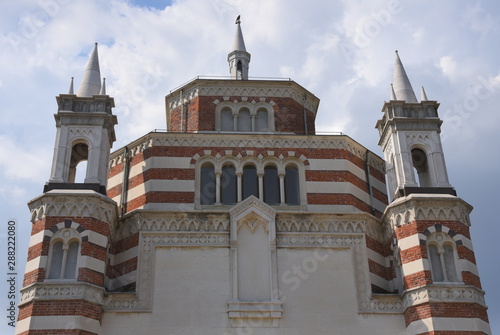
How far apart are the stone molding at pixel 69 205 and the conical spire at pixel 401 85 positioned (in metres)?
13.9

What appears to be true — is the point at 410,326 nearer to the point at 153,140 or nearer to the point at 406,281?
the point at 406,281

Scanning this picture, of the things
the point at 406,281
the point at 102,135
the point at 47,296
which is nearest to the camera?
the point at 47,296

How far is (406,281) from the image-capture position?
24.2 metres

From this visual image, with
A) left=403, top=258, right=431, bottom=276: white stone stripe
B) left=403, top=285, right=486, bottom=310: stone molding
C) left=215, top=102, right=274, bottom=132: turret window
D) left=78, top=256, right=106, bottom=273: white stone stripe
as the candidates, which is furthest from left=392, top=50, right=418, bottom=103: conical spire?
left=78, top=256, right=106, bottom=273: white stone stripe

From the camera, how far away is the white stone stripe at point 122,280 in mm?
24797

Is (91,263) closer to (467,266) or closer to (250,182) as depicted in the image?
(250,182)

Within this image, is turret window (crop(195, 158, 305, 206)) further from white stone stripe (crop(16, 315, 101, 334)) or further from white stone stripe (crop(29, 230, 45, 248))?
white stone stripe (crop(16, 315, 101, 334))

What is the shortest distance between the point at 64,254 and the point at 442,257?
14.0 meters

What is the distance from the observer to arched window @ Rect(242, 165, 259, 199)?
2738 cm

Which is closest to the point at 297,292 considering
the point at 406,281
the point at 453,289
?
the point at 406,281

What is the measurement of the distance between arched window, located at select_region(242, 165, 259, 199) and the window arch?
23.6 feet

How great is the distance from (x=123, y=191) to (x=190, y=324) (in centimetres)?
718

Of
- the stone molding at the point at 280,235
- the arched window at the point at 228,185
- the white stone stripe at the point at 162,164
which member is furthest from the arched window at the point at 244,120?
the stone molding at the point at 280,235

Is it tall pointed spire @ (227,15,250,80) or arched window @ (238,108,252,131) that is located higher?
tall pointed spire @ (227,15,250,80)
